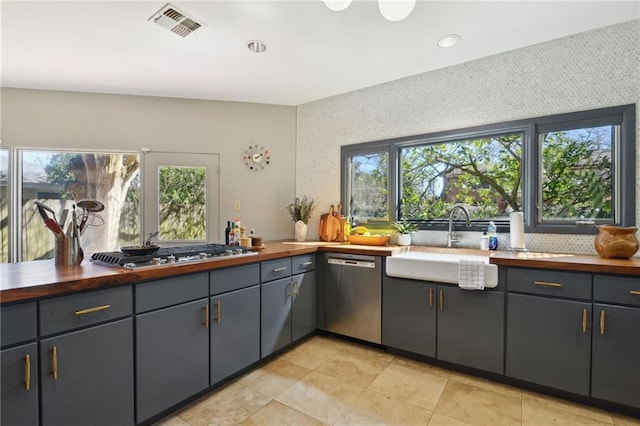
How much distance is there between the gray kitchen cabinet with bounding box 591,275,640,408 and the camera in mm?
1735

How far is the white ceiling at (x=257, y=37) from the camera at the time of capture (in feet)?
6.40

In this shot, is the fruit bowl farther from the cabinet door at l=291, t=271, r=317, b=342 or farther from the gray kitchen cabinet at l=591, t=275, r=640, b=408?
the gray kitchen cabinet at l=591, t=275, r=640, b=408

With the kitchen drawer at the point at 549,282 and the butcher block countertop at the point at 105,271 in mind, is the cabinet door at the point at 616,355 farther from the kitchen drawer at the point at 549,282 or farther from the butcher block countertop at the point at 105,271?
the butcher block countertop at the point at 105,271

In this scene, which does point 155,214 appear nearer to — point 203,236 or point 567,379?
point 203,236

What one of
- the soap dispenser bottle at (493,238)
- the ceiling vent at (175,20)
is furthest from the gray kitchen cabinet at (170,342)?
the soap dispenser bottle at (493,238)

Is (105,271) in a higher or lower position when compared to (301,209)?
lower

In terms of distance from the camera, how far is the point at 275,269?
2492 millimetres

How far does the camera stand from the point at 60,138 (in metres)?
3.07

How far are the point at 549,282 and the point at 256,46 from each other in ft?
8.90

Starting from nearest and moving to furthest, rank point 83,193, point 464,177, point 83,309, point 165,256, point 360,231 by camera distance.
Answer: point 83,309
point 165,256
point 464,177
point 83,193
point 360,231

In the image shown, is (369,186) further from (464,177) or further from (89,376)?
(89,376)

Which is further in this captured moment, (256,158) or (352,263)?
(256,158)

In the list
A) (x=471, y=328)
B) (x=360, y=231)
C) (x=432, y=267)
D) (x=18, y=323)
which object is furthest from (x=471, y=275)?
(x=18, y=323)

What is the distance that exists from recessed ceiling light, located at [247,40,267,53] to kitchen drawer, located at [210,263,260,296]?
5.64ft
